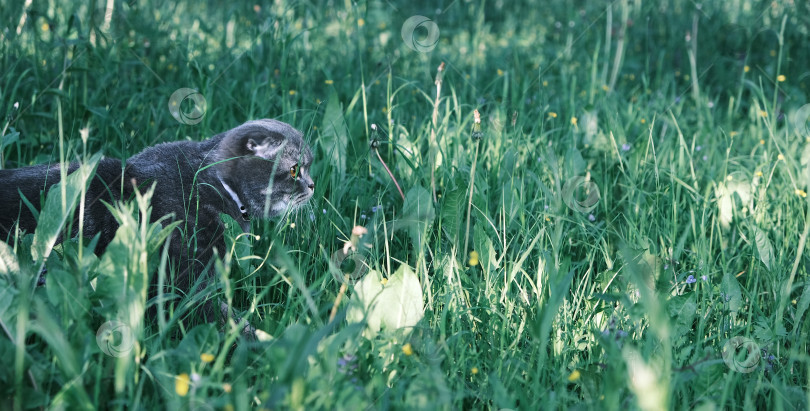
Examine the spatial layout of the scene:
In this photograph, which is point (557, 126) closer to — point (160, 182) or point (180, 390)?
point (160, 182)

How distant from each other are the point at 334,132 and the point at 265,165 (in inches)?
22.1

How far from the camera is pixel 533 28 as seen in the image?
243 inches

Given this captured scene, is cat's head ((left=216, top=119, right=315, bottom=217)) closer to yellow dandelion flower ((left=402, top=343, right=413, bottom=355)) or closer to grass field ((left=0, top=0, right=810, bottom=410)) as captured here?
grass field ((left=0, top=0, right=810, bottom=410))

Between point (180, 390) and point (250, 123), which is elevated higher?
point (250, 123)

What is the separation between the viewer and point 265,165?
2.90 m

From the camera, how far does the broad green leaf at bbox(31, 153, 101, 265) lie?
2.11 metres

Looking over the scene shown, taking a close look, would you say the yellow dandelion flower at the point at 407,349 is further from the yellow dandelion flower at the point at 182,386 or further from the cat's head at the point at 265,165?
the cat's head at the point at 265,165

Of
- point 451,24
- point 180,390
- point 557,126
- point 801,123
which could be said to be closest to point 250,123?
point 180,390

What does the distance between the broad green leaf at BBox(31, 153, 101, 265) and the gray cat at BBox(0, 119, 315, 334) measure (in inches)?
5.3

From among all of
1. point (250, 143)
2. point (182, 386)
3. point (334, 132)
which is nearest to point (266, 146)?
point (250, 143)

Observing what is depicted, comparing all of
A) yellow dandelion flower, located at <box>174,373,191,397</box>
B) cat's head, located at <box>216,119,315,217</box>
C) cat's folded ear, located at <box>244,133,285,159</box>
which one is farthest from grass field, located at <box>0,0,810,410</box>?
cat's folded ear, located at <box>244,133,285,159</box>

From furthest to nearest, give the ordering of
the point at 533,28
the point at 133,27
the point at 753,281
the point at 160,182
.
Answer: the point at 533,28 → the point at 133,27 → the point at 753,281 → the point at 160,182

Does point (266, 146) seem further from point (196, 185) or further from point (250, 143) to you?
point (196, 185)

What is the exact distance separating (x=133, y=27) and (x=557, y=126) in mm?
2605
